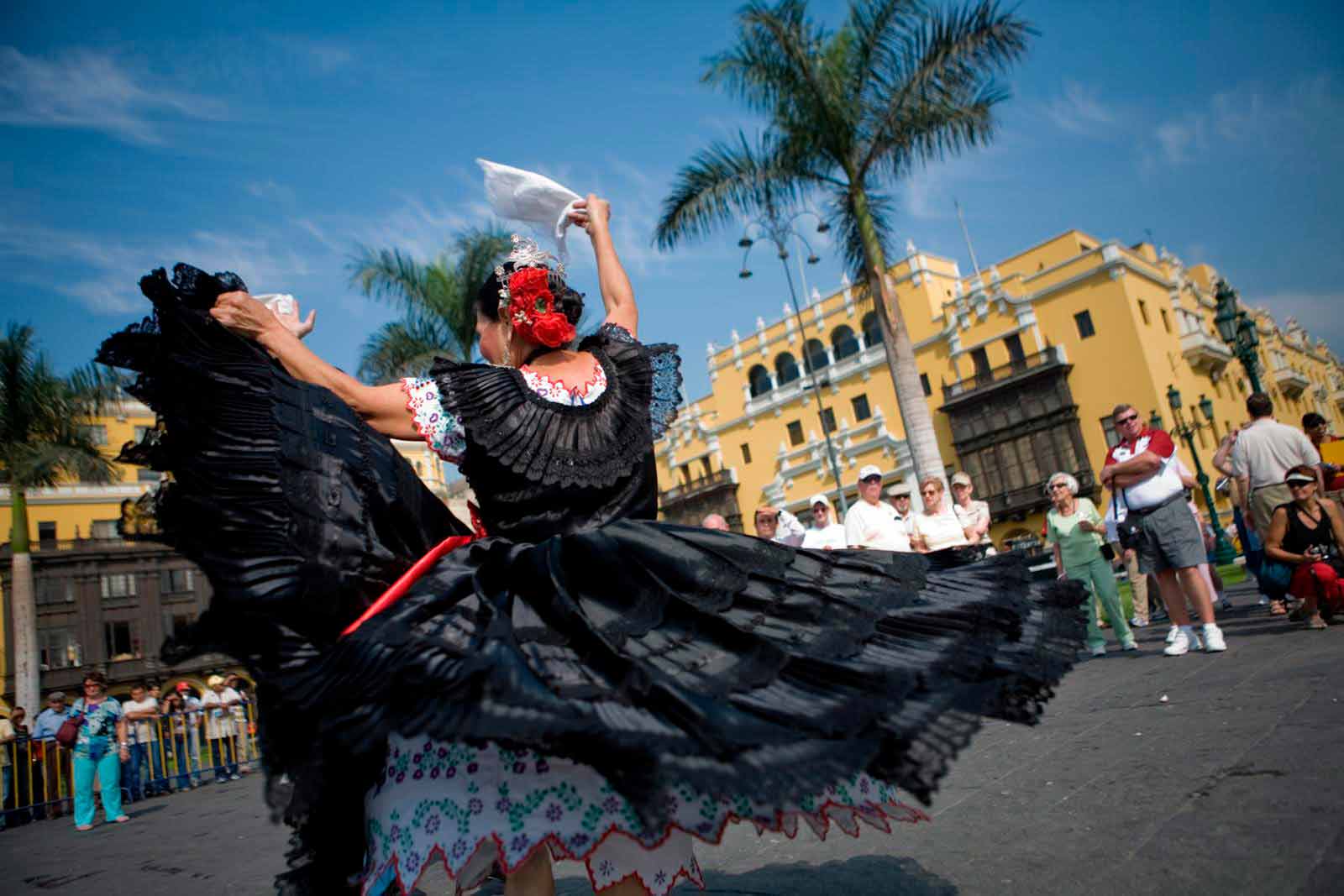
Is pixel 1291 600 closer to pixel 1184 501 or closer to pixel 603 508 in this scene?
pixel 1184 501

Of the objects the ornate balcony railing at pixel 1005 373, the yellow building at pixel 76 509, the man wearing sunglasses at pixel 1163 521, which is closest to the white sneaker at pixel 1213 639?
the man wearing sunglasses at pixel 1163 521

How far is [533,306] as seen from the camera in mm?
2395

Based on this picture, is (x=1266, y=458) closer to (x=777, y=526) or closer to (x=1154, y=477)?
(x=1154, y=477)

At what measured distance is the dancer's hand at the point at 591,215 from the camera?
288cm

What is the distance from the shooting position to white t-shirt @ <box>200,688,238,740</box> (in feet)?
43.2

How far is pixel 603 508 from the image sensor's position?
218 cm

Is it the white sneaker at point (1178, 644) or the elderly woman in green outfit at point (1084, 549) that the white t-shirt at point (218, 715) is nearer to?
the elderly woman in green outfit at point (1084, 549)

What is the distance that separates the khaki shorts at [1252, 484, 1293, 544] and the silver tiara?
6.62 m

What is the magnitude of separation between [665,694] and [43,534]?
4853cm

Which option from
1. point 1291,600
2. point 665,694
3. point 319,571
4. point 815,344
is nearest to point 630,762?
point 665,694

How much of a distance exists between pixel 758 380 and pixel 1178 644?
4319cm

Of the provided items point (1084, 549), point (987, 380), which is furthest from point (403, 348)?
point (987, 380)

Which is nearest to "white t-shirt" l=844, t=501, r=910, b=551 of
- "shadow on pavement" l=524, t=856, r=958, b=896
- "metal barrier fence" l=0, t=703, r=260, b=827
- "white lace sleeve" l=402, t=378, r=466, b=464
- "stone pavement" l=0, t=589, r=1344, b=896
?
"stone pavement" l=0, t=589, r=1344, b=896

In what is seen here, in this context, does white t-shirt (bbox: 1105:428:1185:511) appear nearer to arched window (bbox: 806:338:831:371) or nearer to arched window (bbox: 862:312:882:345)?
arched window (bbox: 862:312:882:345)
